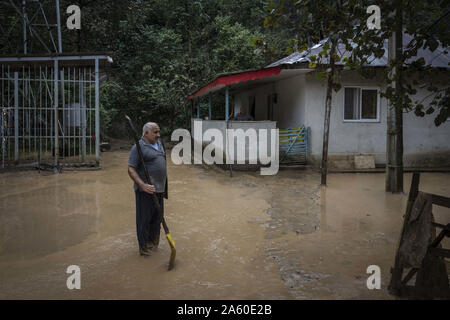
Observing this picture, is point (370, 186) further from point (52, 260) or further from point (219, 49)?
point (219, 49)

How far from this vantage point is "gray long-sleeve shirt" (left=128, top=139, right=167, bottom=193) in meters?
5.02

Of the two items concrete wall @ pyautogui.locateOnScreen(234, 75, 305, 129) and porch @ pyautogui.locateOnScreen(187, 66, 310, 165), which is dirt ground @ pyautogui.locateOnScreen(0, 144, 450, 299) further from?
concrete wall @ pyautogui.locateOnScreen(234, 75, 305, 129)

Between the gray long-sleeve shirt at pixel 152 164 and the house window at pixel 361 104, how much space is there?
358 inches

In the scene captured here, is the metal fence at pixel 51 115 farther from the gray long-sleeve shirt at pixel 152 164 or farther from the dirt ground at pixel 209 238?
the gray long-sleeve shirt at pixel 152 164

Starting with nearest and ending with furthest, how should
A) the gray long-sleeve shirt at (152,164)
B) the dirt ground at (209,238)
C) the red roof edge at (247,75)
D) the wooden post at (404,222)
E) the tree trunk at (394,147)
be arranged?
the wooden post at (404,222) < the dirt ground at (209,238) < the gray long-sleeve shirt at (152,164) < the tree trunk at (394,147) < the red roof edge at (247,75)

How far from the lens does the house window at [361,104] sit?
41.9 feet

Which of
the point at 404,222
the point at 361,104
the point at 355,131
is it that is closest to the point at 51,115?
the point at 355,131

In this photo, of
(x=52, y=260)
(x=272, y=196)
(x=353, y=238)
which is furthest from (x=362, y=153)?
(x=52, y=260)

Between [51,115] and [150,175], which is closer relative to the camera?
[150,175]

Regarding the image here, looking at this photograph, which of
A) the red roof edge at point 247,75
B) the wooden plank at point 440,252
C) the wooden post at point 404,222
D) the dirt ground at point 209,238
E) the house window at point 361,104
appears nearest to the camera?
the wooden plank at point 440,252

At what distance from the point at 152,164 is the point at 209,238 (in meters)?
1.58

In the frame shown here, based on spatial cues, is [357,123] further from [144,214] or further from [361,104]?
[144,214]

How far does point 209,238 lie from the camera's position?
19.6 ft

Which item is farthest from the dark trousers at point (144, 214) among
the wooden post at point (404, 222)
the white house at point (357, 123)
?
the white house at point (357, 123)
